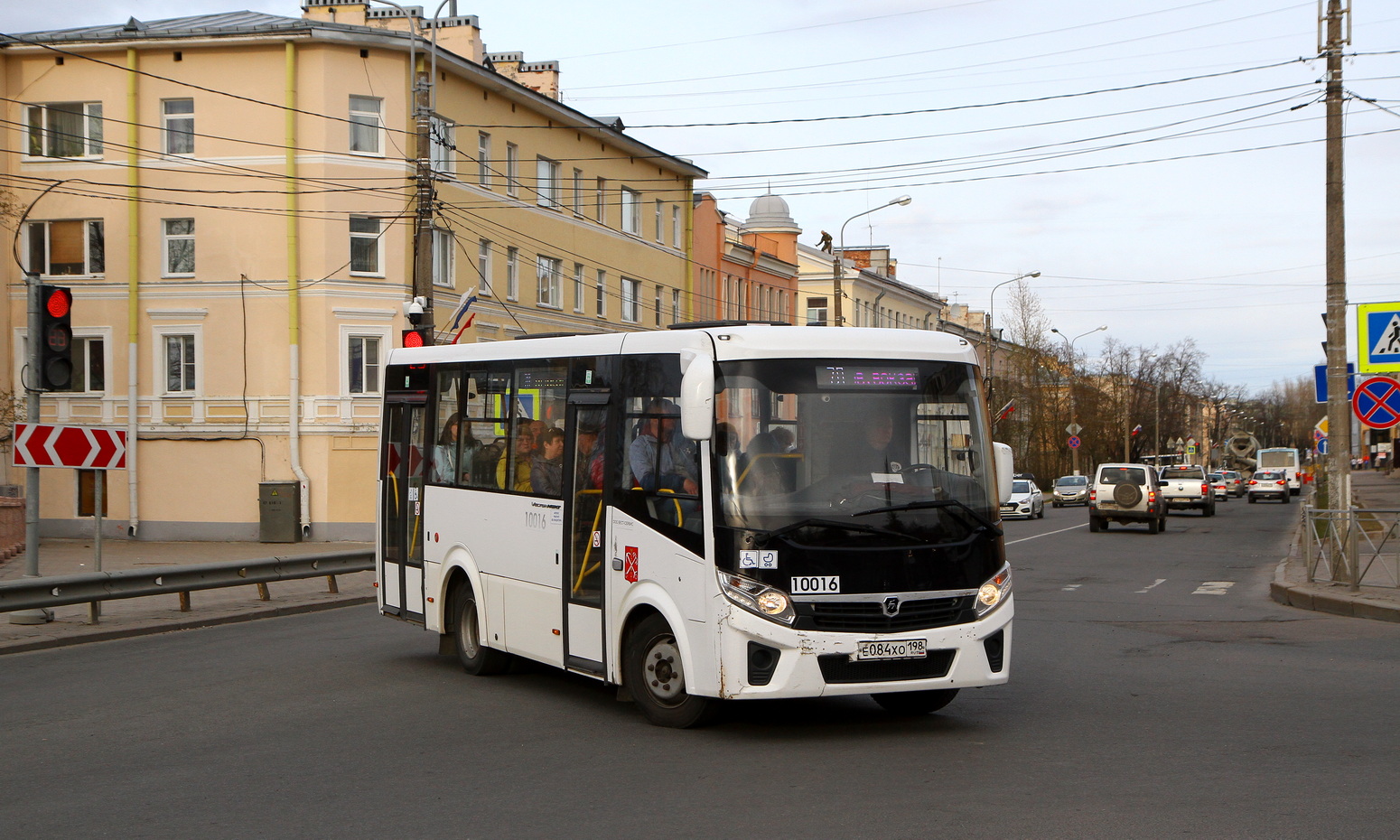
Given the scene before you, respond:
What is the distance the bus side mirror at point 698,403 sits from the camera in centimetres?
821

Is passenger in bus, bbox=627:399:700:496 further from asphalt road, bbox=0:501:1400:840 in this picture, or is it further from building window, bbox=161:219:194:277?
building window, bbox=161:219:194:277

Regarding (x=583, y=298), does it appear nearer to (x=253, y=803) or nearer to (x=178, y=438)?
(x=178, y=438)

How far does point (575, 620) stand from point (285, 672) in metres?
3.36

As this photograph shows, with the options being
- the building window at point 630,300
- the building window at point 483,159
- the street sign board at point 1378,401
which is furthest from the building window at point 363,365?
the street sign board at point 1378,401

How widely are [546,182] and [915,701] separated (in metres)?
32.1

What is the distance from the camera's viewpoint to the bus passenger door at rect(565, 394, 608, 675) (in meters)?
9.55

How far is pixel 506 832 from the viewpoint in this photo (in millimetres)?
6398

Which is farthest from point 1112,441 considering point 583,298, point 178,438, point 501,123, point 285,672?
point 285,672

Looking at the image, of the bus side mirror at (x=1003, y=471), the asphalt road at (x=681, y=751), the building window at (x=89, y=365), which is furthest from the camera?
the building window at (x=89, y=365)

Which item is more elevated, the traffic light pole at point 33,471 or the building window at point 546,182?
the building window at point 546,182

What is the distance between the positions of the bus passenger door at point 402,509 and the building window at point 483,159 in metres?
23.6

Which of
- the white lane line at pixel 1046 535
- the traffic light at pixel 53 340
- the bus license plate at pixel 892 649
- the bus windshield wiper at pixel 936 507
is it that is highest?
the traffic light at pixel 53 340

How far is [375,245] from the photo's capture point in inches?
1280

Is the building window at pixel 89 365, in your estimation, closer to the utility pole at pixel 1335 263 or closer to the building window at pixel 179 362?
the building window at pixel 179 362
